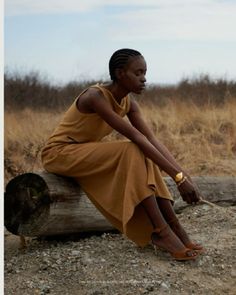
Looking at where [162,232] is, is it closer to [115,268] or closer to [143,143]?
[115,268]

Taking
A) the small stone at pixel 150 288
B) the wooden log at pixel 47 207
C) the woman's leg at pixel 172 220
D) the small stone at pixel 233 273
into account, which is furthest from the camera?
the wooden log at pixel 47 207

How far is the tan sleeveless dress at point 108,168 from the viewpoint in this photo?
154 inches

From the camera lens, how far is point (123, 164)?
3.97 m

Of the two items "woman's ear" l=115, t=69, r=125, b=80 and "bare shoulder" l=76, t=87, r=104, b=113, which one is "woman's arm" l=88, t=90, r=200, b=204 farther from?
"woman's ear" l=115, t=69, r=125, b=80

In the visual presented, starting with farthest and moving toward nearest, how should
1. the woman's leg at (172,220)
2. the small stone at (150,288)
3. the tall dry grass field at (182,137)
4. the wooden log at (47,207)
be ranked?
the tall dry grass field at (182,137)
the wooden log at (47,207)
the woman's leg at (172,220)
the small stone at (150,288)

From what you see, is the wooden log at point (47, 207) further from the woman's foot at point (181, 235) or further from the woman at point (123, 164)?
the woman's foot at point (181, 235)

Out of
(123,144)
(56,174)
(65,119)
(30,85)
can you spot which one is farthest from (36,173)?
(30,85)

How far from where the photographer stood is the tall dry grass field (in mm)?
8273

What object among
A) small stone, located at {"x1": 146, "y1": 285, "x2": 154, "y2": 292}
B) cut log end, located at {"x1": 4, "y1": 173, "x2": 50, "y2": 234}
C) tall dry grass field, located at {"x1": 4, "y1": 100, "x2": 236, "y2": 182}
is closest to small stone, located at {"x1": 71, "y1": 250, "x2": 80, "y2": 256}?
cut log end, located at {"x1": 4, "y1": 173, "x2": 50, "y2": 234}

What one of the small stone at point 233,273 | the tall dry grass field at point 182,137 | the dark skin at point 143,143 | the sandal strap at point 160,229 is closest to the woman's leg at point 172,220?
the dark skin at point 143,143

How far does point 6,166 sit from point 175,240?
3821mm

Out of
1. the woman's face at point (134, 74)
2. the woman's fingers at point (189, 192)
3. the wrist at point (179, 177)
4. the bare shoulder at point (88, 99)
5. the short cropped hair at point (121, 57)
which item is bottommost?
the woman's fingers at point (189, 192)

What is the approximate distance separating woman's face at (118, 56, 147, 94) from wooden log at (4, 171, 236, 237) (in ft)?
2.50

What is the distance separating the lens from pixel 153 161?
392 cm
